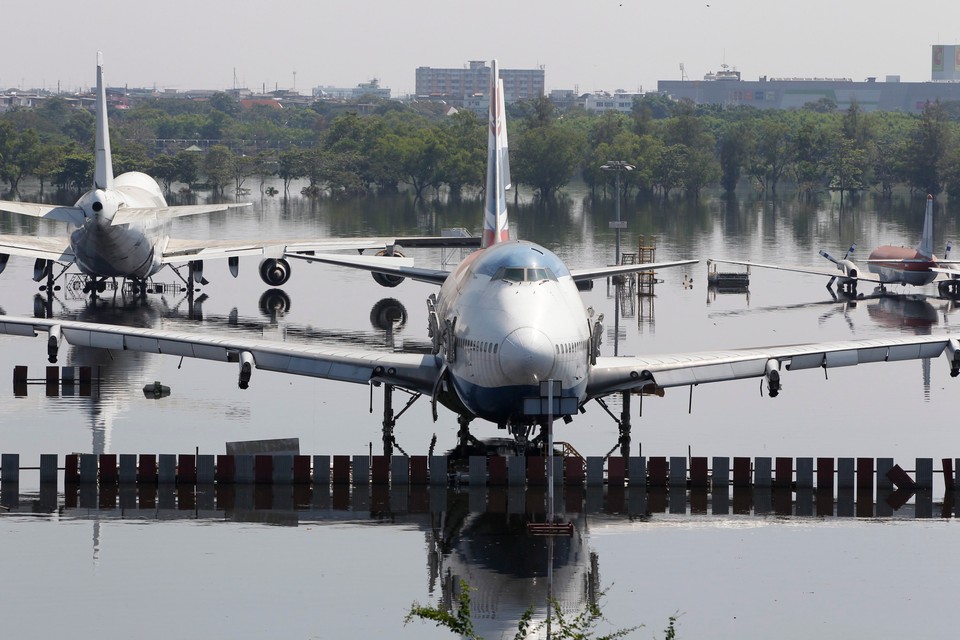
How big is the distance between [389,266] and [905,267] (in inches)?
1775

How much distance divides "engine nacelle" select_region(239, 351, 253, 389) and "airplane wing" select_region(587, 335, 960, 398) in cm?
1097

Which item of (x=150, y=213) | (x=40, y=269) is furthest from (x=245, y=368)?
(x=40, y=269)

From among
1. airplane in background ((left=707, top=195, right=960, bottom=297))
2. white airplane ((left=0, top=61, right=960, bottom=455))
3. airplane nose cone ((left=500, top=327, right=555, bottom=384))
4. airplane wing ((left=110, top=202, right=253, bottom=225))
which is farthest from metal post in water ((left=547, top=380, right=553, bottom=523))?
airplane in background ((left=707, top=195, right=960, bottom=297))

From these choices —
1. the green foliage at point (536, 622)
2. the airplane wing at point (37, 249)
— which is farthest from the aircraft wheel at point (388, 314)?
the green foliage at point (536, 622)

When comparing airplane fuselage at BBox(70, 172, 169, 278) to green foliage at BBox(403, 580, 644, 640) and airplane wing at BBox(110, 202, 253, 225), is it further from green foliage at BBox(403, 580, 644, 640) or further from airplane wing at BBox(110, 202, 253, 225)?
green foliage at BBox(403, 580, 644, 640)

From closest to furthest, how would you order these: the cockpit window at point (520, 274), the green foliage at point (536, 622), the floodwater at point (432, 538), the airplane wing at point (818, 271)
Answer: the green foliage at point (536, 622) < the floodwater at point (432, 538) < the cockpit window at point (520, 274) < the airplane wing at point (818, 271)

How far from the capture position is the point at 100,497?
45562 millimetres

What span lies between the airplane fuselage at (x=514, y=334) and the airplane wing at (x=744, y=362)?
6.88ft

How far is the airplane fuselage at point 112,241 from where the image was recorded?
287 feet

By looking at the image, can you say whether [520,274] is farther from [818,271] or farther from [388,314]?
[818,271]

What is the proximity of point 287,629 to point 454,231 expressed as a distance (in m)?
97.8

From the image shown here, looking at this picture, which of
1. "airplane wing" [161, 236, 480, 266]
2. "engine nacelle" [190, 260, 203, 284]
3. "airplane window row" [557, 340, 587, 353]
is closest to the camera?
"airplane window row" [557, 340, 587, 353]

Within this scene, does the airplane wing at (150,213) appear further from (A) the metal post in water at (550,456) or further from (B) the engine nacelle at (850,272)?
(A) the metal post in water at (550,456)

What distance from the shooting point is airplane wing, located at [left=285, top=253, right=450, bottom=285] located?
69688mm
